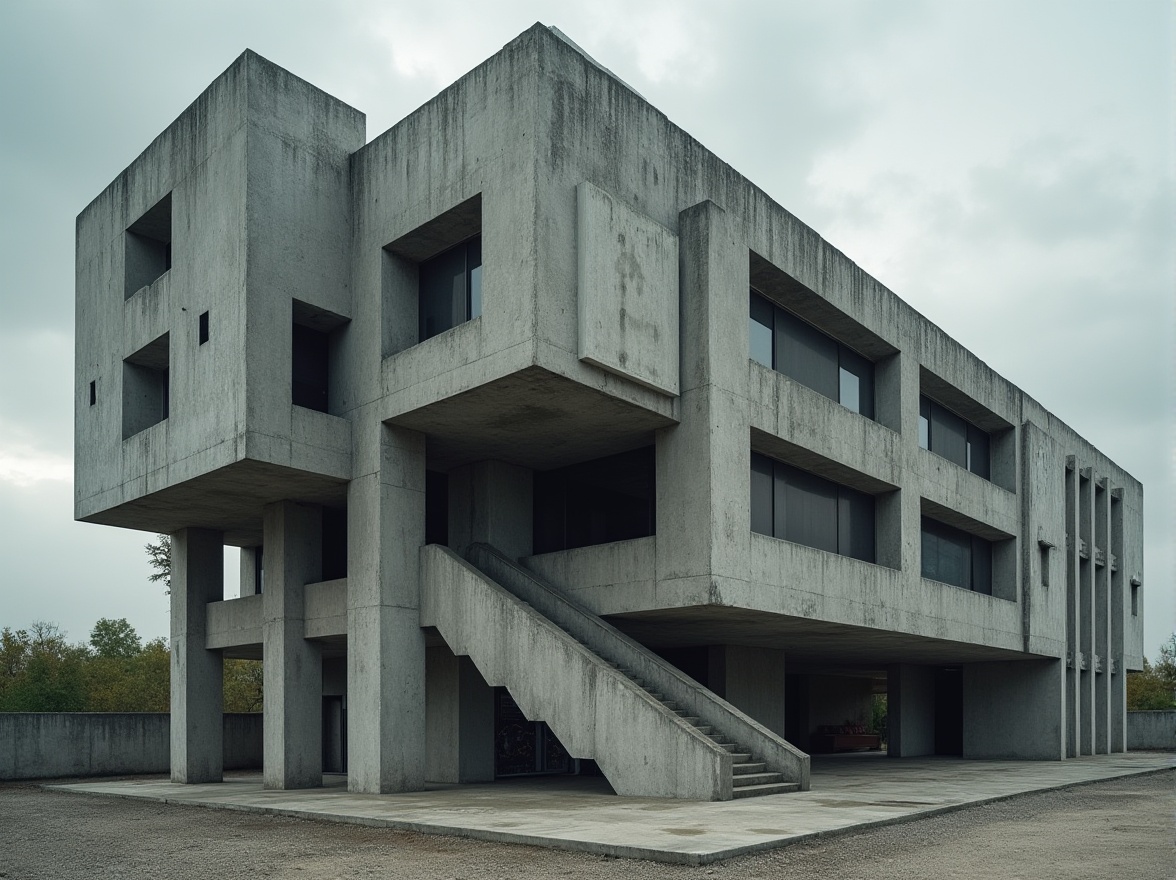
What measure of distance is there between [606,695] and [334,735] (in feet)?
47.3

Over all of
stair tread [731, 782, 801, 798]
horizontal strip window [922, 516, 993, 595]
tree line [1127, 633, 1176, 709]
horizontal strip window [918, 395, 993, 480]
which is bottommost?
tree line [1127, 633, 1176, 709]

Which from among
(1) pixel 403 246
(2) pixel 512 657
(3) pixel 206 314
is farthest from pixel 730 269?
(3) pixel 206 314

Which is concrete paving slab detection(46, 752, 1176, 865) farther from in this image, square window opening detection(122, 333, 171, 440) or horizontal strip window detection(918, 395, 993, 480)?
horizontal strip window detection(918, 395, 993, 480)

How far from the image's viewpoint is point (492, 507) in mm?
23859

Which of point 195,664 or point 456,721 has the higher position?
point 195,664

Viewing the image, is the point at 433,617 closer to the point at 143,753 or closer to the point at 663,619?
the point at 663,619

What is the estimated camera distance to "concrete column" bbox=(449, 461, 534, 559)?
78.3 ft

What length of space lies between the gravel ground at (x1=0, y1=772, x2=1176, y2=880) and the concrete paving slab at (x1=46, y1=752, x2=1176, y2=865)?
257 mm

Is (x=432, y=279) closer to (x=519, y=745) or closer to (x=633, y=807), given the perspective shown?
(x=519, y=745)

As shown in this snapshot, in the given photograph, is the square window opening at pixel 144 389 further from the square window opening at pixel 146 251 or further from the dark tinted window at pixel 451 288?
the dark tinted window at pixel 451 288

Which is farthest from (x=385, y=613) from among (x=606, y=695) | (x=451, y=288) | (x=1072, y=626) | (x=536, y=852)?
(x=1072, y=626)

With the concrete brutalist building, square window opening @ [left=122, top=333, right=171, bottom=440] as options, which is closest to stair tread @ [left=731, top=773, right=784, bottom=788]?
the concrete brutalist building

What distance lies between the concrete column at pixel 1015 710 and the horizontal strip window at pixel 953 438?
249 inches

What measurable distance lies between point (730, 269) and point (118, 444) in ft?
46.1
